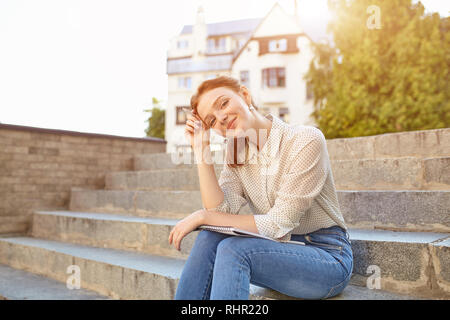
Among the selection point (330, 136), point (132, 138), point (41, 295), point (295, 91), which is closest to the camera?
point (41, 295)

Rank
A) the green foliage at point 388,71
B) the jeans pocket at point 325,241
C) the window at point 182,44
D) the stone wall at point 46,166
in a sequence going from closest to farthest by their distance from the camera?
the jeans pocket at point 325,241, the stone wall at point 46,166, the green foliage at point 388,71, the window at point 182,44

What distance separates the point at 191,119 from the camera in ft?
6.33

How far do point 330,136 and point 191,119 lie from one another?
9116mm

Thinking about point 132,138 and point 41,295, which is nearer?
point 41,295

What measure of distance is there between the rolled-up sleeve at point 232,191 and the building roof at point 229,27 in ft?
93.9

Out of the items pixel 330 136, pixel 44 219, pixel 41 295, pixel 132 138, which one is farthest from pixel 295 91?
pixel 41 295

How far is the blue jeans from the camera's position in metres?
1.46

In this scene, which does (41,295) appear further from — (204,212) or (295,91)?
(295,91)

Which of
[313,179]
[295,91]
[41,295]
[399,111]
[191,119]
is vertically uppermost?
[295,91]

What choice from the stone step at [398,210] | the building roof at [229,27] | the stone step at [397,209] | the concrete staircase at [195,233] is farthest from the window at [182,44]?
the stone step at [398,210]

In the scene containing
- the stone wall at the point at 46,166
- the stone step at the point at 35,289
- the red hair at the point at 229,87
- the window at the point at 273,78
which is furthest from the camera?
the window at the point at 273,78

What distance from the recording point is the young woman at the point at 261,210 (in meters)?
1.51

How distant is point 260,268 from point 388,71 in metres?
9.56

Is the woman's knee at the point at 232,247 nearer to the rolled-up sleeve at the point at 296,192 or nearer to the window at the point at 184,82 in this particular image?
the rolled-up sleeve at the point at 296,192
